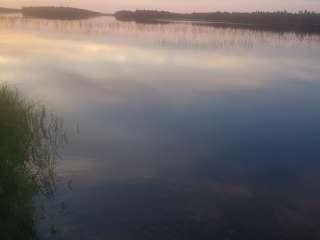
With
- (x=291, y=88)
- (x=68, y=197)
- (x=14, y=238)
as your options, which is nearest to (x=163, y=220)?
(x=68, y=197)

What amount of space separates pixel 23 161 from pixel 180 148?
3893mm

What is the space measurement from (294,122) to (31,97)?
9272mm

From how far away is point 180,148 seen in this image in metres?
11.3

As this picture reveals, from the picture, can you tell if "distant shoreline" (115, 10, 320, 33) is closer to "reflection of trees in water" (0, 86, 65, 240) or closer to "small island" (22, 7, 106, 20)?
"small island" (22, 7, 106, 20)

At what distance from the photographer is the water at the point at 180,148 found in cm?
764

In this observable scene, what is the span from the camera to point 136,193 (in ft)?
28.2

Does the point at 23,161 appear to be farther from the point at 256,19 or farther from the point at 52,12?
the point at 52,12

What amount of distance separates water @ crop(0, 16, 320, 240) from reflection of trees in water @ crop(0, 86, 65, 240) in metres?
0.37

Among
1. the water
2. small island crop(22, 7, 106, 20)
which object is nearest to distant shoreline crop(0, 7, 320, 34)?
small island crop(22, 7, 106, 20)

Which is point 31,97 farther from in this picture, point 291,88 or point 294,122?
point 291,88

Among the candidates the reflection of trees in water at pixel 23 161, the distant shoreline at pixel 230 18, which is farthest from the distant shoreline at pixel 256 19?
the reflection of trees in water at pixel 23 161

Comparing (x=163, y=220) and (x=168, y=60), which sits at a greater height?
(x=168, y=60)

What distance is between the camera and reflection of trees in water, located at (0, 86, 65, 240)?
6998 mm

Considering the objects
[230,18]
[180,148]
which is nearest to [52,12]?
[230,18]
